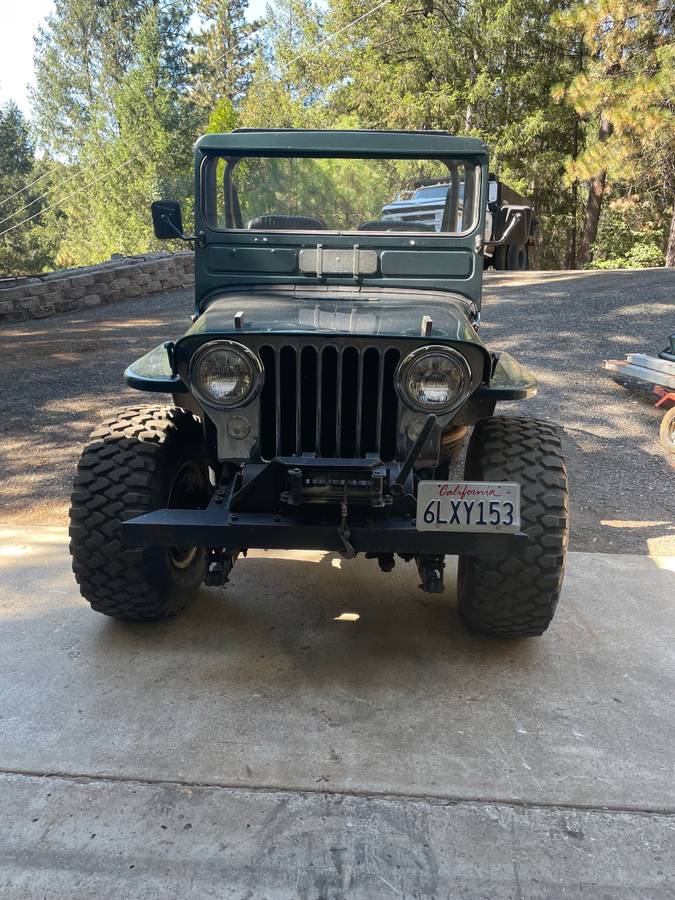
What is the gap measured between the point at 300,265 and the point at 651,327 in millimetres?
8119

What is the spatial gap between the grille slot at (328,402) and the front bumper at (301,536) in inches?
11.9

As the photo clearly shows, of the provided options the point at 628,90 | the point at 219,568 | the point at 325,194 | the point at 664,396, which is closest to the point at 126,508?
the point at 219,568

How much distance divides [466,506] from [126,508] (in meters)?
1.43

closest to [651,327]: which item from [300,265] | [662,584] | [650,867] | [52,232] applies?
[662,584]

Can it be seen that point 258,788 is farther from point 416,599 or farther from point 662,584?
point 662,584

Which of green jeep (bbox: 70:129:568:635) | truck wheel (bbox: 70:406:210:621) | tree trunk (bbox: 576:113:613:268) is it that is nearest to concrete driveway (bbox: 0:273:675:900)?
truck wheel (bbox: 70:406:210:621)

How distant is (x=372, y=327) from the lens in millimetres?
Answer: 3018

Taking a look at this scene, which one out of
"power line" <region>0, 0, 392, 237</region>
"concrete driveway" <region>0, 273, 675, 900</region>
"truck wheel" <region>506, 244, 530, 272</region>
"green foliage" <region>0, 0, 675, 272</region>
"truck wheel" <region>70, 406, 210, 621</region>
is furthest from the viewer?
"power line" <region>0, 0, 392, 237</region>

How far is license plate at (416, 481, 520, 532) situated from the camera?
9.17 ft

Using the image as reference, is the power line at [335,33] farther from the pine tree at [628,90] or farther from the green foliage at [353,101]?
the pine tree at [628,90]

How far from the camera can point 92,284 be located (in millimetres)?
12984

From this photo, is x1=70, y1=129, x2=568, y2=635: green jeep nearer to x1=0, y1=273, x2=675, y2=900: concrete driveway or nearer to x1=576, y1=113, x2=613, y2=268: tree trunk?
x1=0, y1=273, x2=675, y2=900: concrete driveway

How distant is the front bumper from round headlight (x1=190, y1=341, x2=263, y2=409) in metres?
0.46

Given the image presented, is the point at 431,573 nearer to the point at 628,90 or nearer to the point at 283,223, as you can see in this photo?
the point at 283,223
